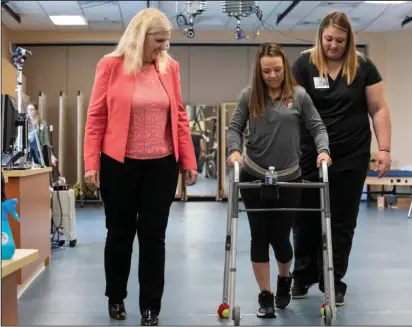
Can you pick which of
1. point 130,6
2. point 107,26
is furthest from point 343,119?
point 107,26

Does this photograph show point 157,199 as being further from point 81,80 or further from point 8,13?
point 81,80

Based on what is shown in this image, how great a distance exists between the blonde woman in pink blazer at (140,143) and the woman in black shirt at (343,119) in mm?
740

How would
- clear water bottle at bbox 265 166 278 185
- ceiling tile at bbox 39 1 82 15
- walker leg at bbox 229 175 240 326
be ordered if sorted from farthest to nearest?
ceiling tile at bbox 39 1 82 15
clear water bottle at bbox 265 166 278 185
walker leg at bbox 229 175 240 326

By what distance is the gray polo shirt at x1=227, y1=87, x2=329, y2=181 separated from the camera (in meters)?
2.60

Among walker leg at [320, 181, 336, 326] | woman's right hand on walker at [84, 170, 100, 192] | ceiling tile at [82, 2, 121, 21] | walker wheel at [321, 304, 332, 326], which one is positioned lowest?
walker wheel at [321, 304, 332, 326]

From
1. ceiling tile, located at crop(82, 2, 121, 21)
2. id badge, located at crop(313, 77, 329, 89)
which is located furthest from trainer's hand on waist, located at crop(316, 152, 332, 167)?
ceiling tile, located at crop(82, 2, 121, 21)

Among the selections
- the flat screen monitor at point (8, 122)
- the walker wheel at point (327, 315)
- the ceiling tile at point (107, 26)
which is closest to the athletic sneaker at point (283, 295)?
the walker wheel at point (327, 315)

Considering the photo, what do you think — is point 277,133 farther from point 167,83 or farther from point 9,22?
point 9,22

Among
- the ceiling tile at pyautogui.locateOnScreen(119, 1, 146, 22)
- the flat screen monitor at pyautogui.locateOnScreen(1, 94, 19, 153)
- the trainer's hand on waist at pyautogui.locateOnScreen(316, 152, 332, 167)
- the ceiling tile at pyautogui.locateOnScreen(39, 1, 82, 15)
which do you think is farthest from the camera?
the ceiling tile at pyautogui.locateOnScreen(119, 1, 146, 22)

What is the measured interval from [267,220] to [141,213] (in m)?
0.58

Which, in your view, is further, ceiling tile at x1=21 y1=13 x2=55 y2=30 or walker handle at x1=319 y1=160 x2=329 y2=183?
ceiling tile at x1=21 y1=13 x2=55 y2=30

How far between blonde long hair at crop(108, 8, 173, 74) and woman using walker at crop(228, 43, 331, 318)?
484mm

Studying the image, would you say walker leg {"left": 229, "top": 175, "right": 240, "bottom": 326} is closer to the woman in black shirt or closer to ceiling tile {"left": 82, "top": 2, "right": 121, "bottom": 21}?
the woman in black shirt

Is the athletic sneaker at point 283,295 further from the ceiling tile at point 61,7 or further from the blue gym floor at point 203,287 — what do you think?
A: the ceiling tile at point 61,7
